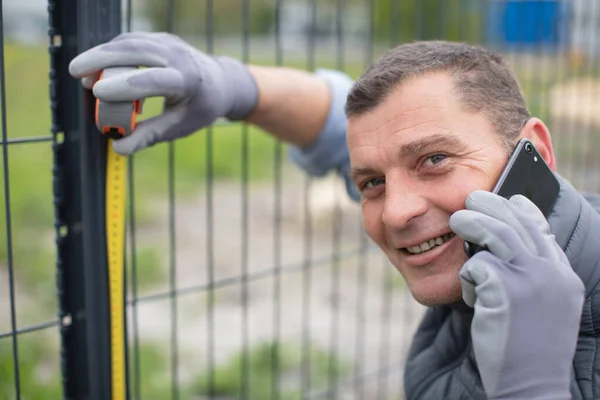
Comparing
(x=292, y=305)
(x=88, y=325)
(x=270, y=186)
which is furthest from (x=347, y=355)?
(x=270, y=186)

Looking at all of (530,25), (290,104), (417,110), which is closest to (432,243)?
(417,110)

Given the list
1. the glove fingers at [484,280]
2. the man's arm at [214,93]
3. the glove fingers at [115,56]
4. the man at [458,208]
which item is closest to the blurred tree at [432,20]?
the man's arm at [214,93]

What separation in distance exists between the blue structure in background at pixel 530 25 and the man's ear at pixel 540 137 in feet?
7.13

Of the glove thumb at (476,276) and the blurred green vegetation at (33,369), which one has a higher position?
the glove thumb at (476,276)

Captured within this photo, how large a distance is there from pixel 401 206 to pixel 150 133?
538 millimetres

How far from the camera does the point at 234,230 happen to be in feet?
17.7

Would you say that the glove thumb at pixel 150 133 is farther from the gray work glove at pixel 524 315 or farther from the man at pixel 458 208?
the gray work glove at pixel 524 315

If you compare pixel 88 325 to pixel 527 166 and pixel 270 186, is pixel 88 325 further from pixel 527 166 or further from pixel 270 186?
pixel 270 186

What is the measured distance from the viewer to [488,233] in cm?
126

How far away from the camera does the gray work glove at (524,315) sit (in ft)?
3.95

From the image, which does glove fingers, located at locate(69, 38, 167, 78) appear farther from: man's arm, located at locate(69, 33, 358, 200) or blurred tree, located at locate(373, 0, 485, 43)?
blurred tree, located at locate(373, 0, 485, 43)

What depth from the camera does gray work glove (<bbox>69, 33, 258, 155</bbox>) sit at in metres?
1.45

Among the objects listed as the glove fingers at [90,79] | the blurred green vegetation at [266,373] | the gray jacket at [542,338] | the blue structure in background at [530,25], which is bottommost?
the blurred green vegetation at [266,373]

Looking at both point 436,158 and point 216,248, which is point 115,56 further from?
point 216,248
